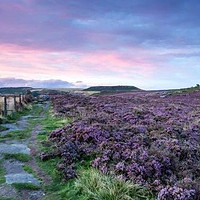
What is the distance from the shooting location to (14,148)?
1552 centimetres

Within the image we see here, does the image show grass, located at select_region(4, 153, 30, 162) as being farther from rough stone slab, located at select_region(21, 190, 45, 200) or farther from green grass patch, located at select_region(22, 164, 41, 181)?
rough stone slab, located at select_region(21, 190, 45, 200)

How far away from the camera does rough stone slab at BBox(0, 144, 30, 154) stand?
48.7 feet

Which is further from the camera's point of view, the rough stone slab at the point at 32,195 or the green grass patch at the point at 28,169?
the green grass patch at the point at 28,169

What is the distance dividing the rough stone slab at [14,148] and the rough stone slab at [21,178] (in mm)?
3274

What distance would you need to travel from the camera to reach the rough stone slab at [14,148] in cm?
1484

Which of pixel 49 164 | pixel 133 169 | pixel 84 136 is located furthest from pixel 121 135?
pixel 133 169

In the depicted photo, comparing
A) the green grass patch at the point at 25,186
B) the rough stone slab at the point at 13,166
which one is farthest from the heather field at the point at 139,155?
the green grass patch at the point at 25,186

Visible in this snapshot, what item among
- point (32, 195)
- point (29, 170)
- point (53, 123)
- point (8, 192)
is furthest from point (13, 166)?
point (53, 123)

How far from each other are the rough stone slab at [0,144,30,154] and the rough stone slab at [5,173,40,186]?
3.27m

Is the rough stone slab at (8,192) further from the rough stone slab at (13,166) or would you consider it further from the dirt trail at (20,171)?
the rough stone slab at (13,166)

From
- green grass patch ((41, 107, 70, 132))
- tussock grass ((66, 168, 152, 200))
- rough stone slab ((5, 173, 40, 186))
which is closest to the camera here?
tussock grass ((66, 168, 152, 200))

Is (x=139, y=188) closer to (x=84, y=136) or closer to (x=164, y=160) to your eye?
(x=164, y=160)

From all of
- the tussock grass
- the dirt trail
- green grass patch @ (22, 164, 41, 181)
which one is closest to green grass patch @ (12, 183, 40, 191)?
the dirt trail

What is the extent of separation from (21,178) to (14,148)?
4559 millimetres
